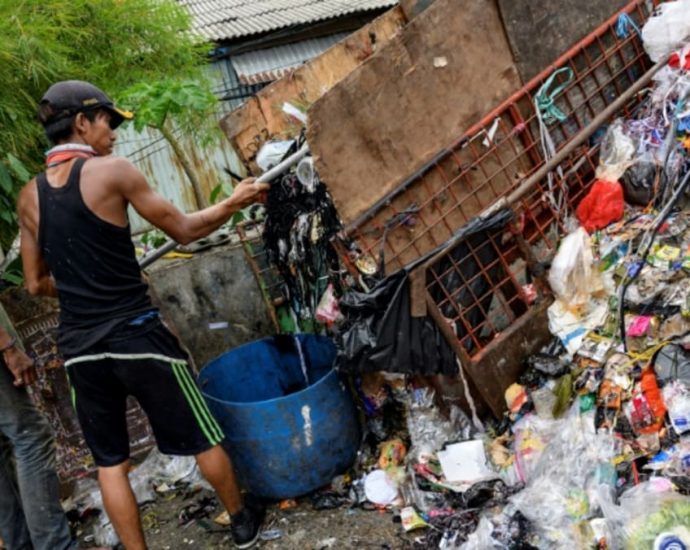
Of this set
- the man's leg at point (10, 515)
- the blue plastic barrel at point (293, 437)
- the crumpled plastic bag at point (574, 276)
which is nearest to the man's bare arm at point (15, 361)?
the man's leg at point (10, 515)

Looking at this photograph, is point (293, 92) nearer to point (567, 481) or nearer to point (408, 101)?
point (408, 101)

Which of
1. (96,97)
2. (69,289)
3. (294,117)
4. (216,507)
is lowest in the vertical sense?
(216,507)

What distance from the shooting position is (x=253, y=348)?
3.98 meters

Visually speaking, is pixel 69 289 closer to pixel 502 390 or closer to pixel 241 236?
pixel 241 236

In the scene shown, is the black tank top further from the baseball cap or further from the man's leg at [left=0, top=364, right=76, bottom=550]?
the man's leg at [left=0, top=364, right=76, bottom=550]

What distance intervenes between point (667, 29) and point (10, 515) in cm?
424

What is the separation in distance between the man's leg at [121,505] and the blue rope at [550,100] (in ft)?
9.06

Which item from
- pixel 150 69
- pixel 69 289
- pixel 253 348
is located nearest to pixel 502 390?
pixel 253 348

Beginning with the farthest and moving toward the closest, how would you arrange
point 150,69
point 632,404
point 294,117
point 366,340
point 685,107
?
1. point 150,69
2. point 294,117
3. point 685,107
4. point 366,340
5. point 632,404

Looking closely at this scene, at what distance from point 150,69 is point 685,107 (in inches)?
174

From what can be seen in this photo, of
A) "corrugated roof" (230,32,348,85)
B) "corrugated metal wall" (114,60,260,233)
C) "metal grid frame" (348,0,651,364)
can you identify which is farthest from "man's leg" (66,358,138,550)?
"corrugated roof" (230,32,348,85)

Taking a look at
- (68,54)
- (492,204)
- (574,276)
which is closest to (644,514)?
(574,276)

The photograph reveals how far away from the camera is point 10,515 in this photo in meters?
3.24

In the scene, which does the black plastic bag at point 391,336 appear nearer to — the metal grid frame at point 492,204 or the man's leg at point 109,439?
the metal grid frame at point 492,204
